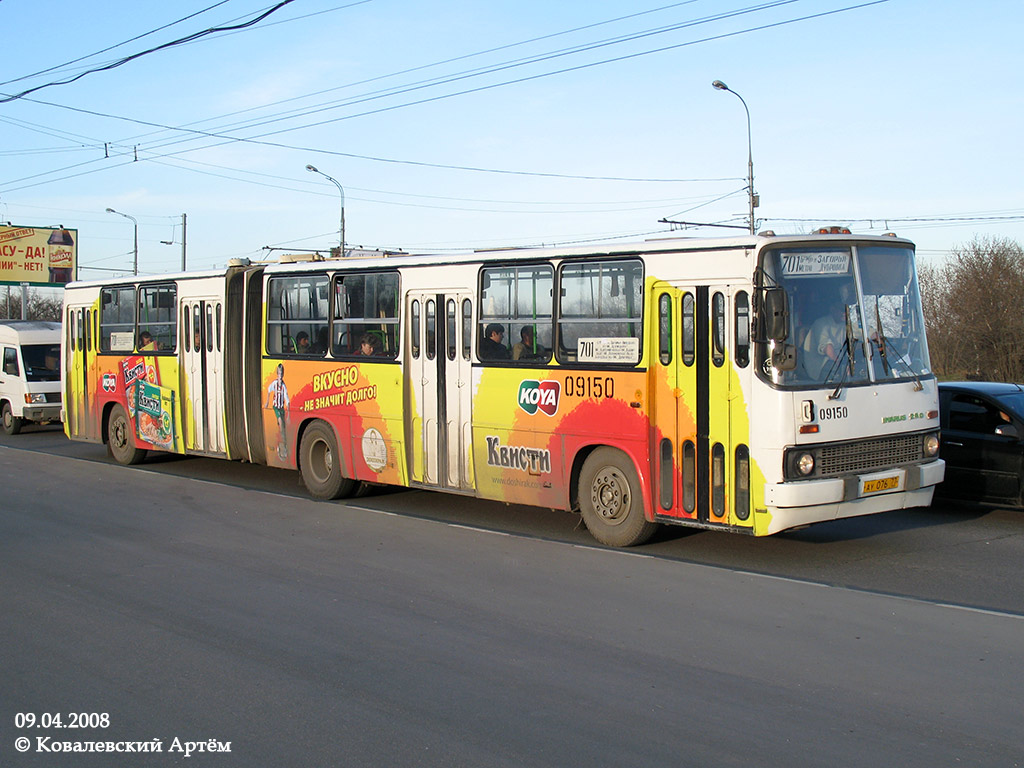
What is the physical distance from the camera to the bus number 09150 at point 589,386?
10.2 meters

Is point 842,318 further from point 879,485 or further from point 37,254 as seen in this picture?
point 37,254

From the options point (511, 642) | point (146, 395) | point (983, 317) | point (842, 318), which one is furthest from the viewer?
point (983, 317)

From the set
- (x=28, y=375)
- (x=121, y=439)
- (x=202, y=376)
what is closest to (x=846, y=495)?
(x=202, y=376)

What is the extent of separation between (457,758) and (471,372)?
7.10m

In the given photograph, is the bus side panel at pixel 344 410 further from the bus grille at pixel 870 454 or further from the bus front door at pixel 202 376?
the bus grille at pixel 870 454

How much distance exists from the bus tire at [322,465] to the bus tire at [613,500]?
4302 millimetres

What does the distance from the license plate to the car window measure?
292 centimetres

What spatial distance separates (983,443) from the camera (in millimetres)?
11555

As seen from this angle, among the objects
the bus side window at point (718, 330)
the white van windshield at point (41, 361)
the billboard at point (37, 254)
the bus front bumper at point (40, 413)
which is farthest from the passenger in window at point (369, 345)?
the billboard at point (37, 254)

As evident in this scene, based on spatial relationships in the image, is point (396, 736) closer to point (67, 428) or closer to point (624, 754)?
point (624, 754)

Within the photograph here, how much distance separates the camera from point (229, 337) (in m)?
15.3

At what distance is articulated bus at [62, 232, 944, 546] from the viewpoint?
9.03 m

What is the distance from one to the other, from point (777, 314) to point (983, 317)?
34743 millimetres

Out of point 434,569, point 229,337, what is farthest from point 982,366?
point 434,569
